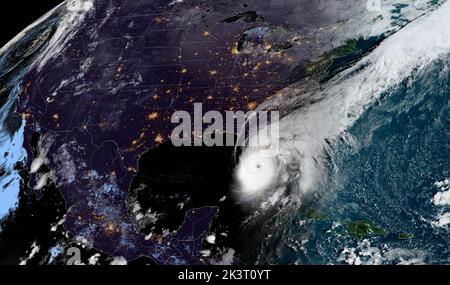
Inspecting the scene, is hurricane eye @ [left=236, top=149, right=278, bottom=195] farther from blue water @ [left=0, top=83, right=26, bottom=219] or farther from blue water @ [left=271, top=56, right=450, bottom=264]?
blue water @ [left=0, top=83, right=26, bottom=219]

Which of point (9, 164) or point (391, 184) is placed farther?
point (9, 164)

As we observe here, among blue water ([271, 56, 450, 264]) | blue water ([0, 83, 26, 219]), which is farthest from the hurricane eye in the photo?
blue water ([0, 83, 26, 219])

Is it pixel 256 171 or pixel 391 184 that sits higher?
pixel 256 171

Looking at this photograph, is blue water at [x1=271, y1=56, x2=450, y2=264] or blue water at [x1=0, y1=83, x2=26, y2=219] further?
blue water at [x1=0, y1=83, x2=26, y2=219]

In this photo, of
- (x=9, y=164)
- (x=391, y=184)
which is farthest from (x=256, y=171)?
(x=9, y=164)

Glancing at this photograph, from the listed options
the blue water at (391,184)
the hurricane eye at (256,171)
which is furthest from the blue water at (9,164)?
the blue water at (391,184)

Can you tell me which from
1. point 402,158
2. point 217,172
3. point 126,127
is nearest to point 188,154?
point 217,172

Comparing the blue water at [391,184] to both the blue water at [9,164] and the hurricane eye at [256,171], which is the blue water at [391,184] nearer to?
the hurricane eye at [256,171]

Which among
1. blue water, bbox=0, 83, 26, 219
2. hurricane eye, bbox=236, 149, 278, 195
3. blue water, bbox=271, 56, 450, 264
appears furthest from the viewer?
blue water, bbox=0, 83, 26, 219

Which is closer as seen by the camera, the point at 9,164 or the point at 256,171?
the point at 256,171

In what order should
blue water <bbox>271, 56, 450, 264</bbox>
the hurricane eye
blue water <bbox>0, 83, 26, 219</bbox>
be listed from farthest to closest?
1. blue water <bbox>0, 83, 26, 219</bbox>
2. the hurricane eye
3. blue water <bbox>271, 56, 450, 264</bbox>

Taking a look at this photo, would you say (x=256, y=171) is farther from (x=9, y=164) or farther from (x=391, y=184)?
(x=9, y=164)
